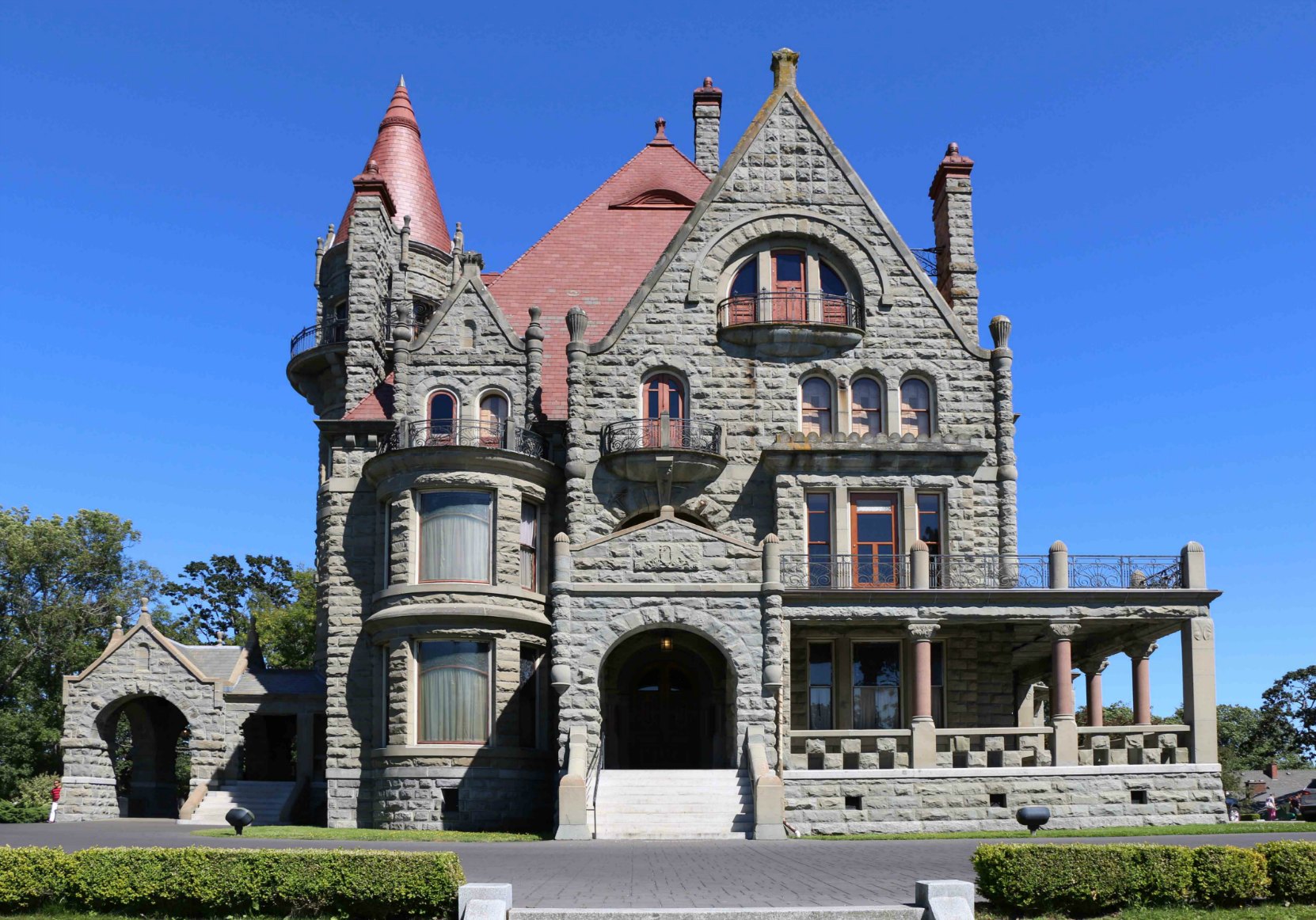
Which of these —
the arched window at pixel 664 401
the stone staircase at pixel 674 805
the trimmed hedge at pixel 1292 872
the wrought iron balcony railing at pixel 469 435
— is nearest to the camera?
the trimmed hedge at pixel 1292 872

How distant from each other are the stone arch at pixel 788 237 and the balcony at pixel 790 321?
67cm

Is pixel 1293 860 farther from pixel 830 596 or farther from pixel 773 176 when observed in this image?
pixel 773 176

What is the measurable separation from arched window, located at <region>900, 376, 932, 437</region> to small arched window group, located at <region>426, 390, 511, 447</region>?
32.6 feet

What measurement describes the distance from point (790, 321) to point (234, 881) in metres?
23.2

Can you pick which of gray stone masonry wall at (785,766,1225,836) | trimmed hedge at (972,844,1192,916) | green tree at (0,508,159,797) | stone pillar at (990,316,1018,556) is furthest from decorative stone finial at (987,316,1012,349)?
green tree at (0,508,159,797)

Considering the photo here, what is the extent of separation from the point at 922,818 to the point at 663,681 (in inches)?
338

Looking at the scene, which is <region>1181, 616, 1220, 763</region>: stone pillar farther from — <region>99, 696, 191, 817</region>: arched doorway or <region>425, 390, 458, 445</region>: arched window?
<region>99, 696, 191, 817</region>: arched doorway

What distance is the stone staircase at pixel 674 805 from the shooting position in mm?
29906

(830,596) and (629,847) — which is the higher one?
(830,596)

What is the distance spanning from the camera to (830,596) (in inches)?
1339

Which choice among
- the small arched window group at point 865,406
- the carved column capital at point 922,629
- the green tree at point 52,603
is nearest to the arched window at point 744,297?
the small arched window group at point 865,406

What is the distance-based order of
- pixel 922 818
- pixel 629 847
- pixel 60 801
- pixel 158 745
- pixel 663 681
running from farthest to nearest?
pixel 158 745
pixel 60 801
pixel 663 681
pixel 922 818
pixel 629 847

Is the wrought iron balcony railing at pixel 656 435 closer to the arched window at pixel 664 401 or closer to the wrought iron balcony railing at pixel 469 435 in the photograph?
the arched window at pixel 664 401

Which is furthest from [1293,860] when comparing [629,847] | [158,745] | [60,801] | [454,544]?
[158,745]
